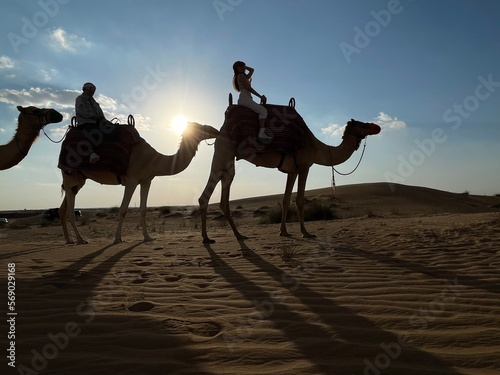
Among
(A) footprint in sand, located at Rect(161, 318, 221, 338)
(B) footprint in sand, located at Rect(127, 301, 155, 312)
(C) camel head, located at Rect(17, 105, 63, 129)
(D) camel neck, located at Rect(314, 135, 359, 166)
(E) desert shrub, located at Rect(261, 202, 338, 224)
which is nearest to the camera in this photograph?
(A) footprint in sand, located at Rect(161, 318, 221, 338)

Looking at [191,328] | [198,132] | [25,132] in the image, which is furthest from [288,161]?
[191,328]

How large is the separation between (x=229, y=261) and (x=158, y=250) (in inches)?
82.9

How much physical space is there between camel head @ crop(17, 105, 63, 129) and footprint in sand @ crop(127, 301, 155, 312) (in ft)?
21.7

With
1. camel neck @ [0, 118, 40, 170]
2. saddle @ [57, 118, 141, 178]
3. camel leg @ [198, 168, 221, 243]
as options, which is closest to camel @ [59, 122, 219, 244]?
saddle @ [57, 118, 141, 178]

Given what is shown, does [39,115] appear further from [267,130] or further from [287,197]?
[287,197]

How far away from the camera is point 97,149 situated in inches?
346

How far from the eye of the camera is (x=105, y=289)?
13.4ft

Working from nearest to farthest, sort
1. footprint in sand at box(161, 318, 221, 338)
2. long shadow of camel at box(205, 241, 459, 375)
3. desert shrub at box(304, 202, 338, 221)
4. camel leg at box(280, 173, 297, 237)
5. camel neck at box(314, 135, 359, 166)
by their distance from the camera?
long shadow of camel at box(205, 241, 459, 375)
footprint in sand at box(161, 318, 221, 338)
camel leg at box(280, 173, 297, 237)
camel neck at box(314, 135, 359, 166)
desert shrub at box(304, 202, 338, 221)

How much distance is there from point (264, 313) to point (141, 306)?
108 cm

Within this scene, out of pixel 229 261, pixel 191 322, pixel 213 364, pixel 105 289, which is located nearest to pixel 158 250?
pixel 229 261

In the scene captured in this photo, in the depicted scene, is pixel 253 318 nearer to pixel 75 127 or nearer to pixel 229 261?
pixel 229 261

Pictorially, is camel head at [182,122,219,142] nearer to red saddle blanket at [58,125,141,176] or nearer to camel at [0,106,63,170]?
red saddle blanket at [58,125,141,176]

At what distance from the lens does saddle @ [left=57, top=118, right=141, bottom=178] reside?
28.7 feet

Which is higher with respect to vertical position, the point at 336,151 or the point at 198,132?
the point at 198,132
